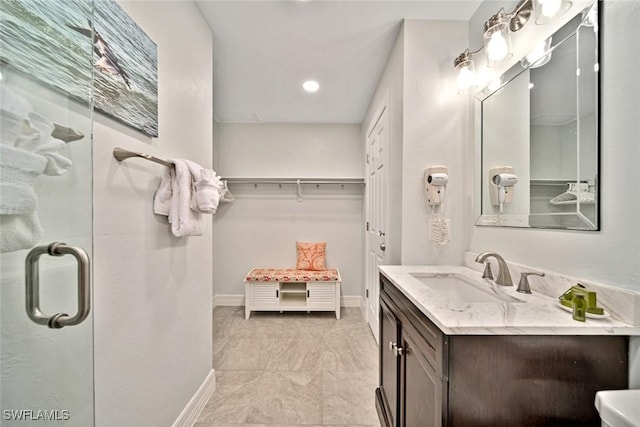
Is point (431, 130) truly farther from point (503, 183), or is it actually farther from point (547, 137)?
point (547, 137)

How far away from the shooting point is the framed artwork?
62cm

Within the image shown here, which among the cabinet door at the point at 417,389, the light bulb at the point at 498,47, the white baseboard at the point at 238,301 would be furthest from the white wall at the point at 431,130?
the white baseboard at the point at 238,301

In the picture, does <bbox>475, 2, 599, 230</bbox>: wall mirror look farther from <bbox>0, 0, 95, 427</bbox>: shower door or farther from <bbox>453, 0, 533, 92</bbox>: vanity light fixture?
<bbox>0, 0, 95, 427</bbox>: shower door

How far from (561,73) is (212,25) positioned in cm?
200

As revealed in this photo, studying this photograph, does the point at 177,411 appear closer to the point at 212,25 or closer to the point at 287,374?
the point at 287,374

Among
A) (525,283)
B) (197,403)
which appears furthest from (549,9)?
Answer: (197,403)

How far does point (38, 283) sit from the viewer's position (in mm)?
662

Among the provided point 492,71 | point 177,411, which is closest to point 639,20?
point 492,71

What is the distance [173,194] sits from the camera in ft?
4.03

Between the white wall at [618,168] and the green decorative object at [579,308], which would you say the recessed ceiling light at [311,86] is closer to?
the white wall at [618,168]

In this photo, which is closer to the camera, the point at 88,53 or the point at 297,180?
the point at 88,53

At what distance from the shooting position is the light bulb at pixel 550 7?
105cm

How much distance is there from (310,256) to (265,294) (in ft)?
2.48

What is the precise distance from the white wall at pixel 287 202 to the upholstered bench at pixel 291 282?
1.55ft
